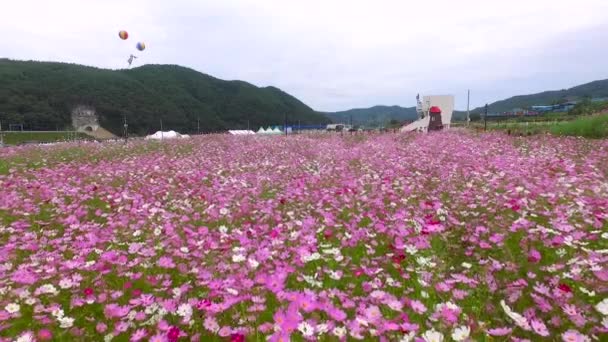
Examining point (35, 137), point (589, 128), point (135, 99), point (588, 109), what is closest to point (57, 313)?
point (589, 128)

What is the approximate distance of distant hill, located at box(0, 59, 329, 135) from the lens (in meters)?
92.2

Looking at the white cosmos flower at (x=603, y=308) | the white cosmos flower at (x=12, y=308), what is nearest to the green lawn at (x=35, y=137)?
the white cosmos flower at (x=12, y=308)

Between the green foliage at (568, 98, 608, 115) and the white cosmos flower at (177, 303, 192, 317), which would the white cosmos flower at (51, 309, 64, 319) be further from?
the green foliage at (568, 98, 608, 115)

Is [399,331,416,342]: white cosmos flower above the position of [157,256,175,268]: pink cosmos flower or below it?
below

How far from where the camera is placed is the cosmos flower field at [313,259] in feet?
7.84

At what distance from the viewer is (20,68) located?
388 feet

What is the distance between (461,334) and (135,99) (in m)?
128

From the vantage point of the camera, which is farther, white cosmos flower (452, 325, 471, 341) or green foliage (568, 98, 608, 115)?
green foliage (568, 98, 608, 115)

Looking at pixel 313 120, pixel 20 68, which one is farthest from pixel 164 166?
pixel 313 120

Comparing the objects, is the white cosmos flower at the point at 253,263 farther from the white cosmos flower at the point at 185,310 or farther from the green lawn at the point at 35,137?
the green lawn at the point at 35,137

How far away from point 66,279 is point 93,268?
0.87 feet

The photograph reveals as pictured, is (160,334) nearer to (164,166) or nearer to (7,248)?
(7,248)

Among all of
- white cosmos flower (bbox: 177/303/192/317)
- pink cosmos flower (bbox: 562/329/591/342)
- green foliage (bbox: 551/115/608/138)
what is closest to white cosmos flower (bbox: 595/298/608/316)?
pink cosmos flower (bbox: 562/329/591/342)

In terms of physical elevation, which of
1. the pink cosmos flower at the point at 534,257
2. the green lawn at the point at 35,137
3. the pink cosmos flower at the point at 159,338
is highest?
the green lawn at the point at 35,137
